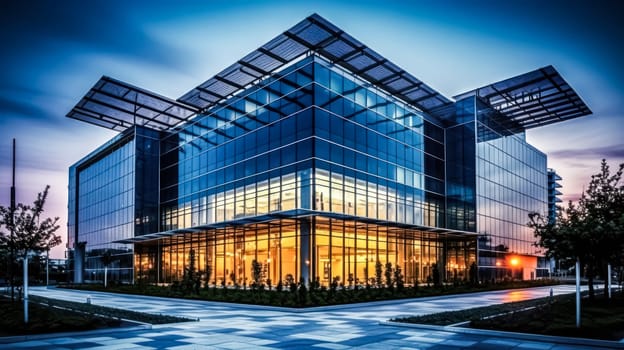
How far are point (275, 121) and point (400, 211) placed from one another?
14.0 m

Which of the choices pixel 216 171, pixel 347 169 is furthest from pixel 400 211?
pixel 216 171

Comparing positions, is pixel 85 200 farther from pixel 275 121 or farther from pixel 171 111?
pixel 275 121

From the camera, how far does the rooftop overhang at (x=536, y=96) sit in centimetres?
4497

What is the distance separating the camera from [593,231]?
18547mm

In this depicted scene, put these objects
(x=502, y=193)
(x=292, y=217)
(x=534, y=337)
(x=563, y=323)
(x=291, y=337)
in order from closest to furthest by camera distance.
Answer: (x=534, y=337)
(x=291, y=337)
(x=563, y=323)
(x=292, y=217)
(x=502, y=193)

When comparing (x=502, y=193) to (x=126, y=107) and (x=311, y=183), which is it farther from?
(x=126, y=107)

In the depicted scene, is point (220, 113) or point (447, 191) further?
point (447, 191)

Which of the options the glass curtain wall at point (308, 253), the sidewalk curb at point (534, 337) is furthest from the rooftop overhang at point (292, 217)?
the sidewalk curb at point (534, 337)

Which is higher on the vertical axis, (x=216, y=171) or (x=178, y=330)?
(x=216, y=171)

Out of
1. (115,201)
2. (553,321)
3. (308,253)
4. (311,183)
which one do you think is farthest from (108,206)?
(553,321)

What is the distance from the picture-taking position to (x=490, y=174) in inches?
2188

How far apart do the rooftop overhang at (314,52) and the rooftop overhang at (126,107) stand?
12.6 ft

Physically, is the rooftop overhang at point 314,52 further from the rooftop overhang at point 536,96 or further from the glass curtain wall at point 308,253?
the glass curtain wall at point 308,253

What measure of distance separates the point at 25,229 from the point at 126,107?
1361 inches
